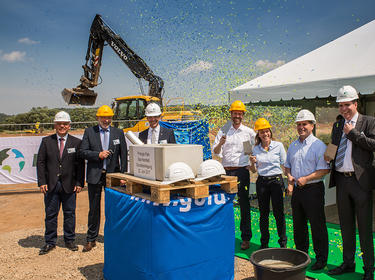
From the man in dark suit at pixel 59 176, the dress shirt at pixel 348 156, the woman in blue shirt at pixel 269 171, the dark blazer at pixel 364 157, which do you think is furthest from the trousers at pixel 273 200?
the man in dark suit at pixel 59 176

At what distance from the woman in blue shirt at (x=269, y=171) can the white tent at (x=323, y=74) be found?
151cm

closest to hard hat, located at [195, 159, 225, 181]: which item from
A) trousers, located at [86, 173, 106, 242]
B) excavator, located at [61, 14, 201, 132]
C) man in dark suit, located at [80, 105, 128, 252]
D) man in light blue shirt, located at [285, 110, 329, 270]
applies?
man in light blue shirt, located at [285, 110, 329, 270]

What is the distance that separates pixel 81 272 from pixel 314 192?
3.08 m

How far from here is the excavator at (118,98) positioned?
40.5ft

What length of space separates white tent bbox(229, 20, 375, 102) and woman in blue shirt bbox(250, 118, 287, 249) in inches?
59.3

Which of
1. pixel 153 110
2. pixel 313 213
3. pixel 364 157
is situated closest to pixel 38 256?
pixel 153 110

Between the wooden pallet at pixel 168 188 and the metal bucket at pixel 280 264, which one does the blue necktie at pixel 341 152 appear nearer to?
the metal bucket at pixel 280 264

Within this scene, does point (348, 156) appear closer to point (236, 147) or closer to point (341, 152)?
point (341, 152)

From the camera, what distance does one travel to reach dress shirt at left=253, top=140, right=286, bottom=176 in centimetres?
425

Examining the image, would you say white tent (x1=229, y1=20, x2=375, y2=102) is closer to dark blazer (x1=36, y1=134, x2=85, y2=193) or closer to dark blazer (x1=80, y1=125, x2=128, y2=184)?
dark blazer (x1=80, y1=125, x2=128, y2=184)

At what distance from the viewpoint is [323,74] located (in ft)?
17.4

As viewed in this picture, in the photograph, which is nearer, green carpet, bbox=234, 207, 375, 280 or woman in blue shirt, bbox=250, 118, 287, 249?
green carpet, bbox=234, 207, 375, 280

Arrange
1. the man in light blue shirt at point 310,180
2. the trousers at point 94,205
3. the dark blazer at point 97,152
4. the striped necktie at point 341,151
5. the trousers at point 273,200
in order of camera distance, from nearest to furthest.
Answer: the striped necktie at point 341,151
the man in light blue shirt at point 310,180
the trousers at point 273,200
the dark blazer at point 97,152
the trousers at point 94,205

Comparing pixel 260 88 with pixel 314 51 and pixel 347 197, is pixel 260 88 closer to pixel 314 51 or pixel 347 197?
pixel 314 51
